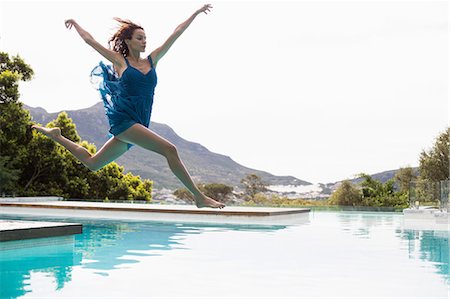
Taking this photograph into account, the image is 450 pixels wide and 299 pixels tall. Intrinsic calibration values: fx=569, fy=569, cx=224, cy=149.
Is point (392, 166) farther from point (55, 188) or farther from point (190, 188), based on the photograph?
point (190, 188)

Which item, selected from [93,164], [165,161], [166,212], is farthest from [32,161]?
[165,161]

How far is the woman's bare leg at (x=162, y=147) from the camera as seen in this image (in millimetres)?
3236

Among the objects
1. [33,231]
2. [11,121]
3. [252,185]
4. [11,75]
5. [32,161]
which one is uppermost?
[11,75]

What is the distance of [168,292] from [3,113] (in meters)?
18.8

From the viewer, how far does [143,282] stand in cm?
664

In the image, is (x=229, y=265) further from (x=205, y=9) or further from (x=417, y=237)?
(x=417, y=237)

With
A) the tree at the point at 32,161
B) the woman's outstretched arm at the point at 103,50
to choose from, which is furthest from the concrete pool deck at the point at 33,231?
the tree at the point at 32,161

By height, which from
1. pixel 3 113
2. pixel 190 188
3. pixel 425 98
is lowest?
pixel 190 188

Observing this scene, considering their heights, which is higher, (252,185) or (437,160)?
(437,160)

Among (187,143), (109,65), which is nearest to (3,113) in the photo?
(109,65)

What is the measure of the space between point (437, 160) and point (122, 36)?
29.2 m

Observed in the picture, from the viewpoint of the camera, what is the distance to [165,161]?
209 ft

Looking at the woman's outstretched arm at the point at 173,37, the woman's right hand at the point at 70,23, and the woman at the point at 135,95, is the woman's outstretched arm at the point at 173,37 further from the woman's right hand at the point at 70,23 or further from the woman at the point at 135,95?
the woman's right hand at the point at 70,23

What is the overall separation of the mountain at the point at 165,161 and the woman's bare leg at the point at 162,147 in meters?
54.2
